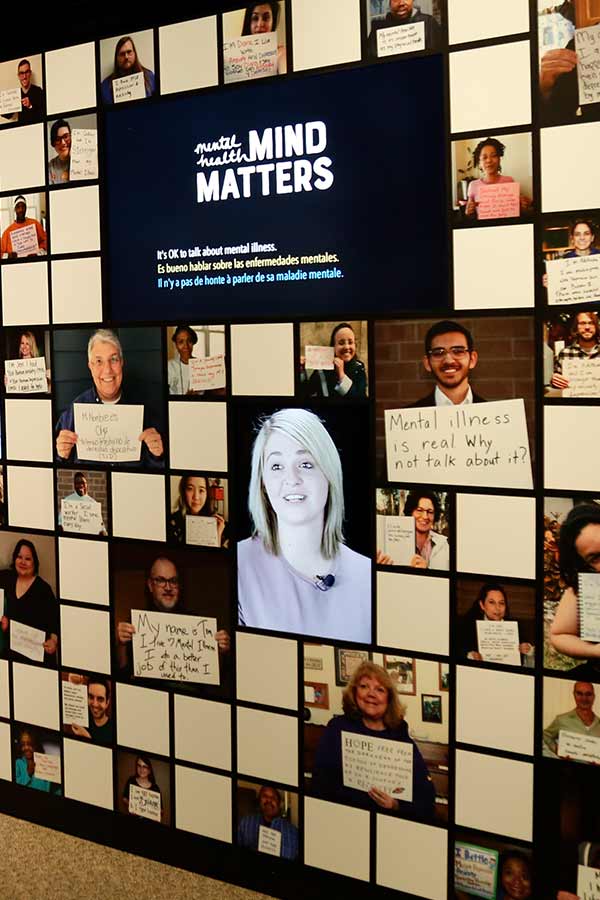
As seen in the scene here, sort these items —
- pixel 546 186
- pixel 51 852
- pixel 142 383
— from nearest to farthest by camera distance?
pixel 546 186
pixel 142 383
pixel 51 852

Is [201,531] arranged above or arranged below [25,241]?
below

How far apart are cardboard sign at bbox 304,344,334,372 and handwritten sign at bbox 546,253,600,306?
61 cm

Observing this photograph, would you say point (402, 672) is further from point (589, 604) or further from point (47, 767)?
point (47, 767)

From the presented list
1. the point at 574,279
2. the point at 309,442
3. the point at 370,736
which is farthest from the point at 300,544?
the point at 574,279

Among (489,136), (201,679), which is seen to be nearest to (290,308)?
(489,136)

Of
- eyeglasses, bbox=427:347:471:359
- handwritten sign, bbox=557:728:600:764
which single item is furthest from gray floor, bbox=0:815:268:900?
eyeglasses, bbox=427:347:471:359

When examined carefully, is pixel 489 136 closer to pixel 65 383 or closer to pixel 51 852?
pixel 65 383

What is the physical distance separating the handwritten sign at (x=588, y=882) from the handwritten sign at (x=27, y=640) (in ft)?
5.96

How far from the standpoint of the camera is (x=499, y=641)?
2.40m

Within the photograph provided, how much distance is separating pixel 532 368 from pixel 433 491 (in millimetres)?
404

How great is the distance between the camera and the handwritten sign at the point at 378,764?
2.57 metres

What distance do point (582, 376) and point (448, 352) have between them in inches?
13.5

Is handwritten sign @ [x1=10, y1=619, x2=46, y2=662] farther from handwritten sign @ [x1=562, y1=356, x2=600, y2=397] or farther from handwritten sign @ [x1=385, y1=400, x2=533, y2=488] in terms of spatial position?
handwritten sign @ [x1=562, y1=356, x2=600, y2=397]

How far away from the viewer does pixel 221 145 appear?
2697 millimetres
